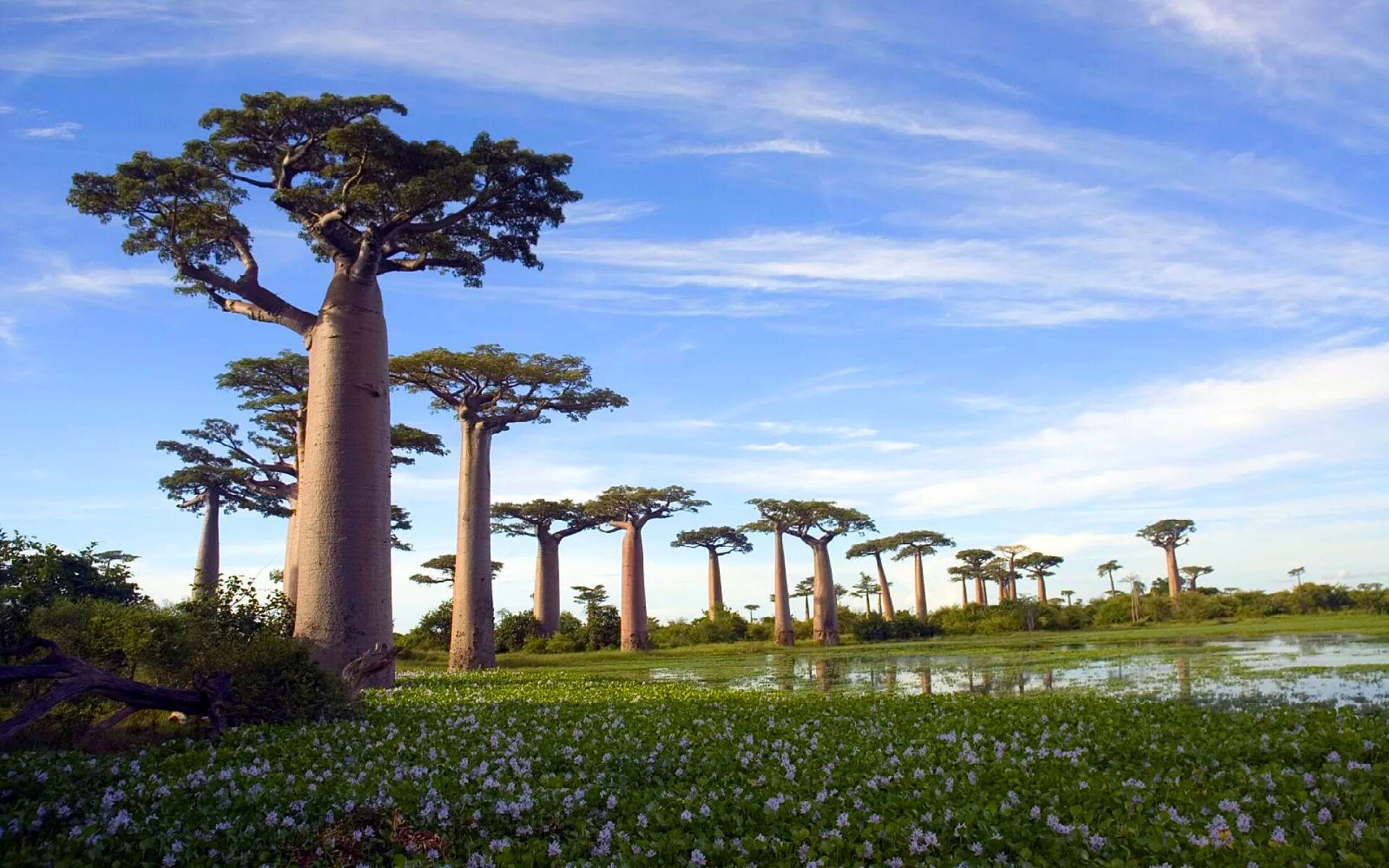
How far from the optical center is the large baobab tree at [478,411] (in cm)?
2495

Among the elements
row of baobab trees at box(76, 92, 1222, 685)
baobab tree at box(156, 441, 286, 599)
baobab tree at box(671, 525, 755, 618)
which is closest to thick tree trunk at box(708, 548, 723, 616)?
baobab tree at box(671, 525, 755, 618)

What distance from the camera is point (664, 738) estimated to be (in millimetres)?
7898

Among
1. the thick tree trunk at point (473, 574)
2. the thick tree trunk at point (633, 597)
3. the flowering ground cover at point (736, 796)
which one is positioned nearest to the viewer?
the flowering ground cover at point (736, 796)

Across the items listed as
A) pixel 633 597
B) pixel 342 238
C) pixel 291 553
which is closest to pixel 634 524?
pixel 633 597

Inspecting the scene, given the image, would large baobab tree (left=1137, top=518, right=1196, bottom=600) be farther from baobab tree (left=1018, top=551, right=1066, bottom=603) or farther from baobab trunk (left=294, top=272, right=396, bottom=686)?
baobab trunk (left=294, top=272, right=396, bottom=686)

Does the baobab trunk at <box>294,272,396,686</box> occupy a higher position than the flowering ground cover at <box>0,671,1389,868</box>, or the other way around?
the baobab trunk at <box>294,272,396,686</box>

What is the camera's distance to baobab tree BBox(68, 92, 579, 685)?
13.4 m

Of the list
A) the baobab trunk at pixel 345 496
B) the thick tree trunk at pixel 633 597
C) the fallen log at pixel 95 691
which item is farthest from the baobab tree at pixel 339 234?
the thick tree trunk at pixel 633 597

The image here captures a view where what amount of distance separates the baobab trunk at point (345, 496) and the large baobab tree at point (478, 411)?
34.9 ft

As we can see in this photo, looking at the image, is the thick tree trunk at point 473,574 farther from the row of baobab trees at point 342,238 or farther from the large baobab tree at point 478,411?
the row of baobab trees at point 342,238

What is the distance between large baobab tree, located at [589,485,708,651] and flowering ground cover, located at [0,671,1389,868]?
104ft

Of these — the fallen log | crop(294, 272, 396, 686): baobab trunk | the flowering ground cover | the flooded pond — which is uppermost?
crop(294, 272, 396, 686): baobab trunk

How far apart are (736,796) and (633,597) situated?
1379 inches

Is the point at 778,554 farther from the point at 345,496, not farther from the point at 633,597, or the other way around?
the point at 345,496
